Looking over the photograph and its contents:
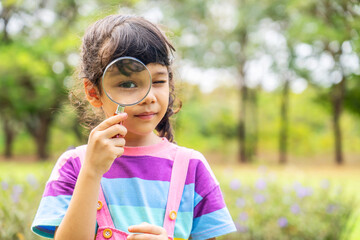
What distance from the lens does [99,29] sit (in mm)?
1603

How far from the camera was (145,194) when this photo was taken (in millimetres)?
1512

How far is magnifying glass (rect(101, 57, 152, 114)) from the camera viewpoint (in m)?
1.40

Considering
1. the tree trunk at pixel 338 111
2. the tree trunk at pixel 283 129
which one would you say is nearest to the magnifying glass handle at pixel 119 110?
the tree trunk at pixel 338 111

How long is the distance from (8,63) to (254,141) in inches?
603

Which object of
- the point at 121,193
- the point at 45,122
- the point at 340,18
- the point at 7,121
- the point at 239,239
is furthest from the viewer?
the point at 7,121

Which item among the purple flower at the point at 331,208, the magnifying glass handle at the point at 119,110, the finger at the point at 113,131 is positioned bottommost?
the purple flower at the point at 331,208

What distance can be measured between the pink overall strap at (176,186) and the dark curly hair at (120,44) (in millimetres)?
368

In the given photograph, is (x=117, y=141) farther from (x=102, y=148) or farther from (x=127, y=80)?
(x=127, y=80)

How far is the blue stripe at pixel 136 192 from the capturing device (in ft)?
4.91

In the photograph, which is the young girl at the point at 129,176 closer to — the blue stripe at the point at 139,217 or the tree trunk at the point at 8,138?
the blue stripe at the point at 139,217

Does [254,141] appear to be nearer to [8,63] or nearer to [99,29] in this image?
[8,63]

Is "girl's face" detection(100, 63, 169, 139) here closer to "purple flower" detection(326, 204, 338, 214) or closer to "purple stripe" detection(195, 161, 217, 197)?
"purple stripe" detection(195, 161, 217, 197)

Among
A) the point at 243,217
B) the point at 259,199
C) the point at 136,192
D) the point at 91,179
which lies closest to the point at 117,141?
the point at 91,179

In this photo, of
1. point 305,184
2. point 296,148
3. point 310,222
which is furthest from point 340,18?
point 310,222
